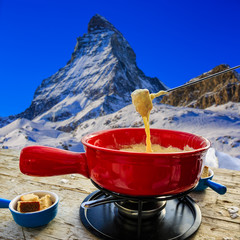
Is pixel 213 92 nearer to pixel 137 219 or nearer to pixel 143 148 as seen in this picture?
pixel 143 148

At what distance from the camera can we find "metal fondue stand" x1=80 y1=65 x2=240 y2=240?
1.51ft

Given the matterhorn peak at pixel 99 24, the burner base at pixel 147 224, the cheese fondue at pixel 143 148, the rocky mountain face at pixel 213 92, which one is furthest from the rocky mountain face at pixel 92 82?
the burner base at pixel 147 224

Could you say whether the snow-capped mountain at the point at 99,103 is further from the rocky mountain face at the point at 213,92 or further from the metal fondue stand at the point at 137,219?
the metal fondue stand at the point at 137,219

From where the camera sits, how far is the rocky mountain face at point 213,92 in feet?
29.5

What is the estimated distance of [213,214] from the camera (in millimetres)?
587

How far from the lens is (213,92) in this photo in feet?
31.3

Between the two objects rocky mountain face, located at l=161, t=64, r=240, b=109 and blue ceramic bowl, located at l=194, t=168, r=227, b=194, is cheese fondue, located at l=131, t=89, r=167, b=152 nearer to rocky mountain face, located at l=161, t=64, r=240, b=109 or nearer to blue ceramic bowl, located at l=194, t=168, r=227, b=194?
blue ceramic bowl, located at l=194, t=168, r=227, b=194

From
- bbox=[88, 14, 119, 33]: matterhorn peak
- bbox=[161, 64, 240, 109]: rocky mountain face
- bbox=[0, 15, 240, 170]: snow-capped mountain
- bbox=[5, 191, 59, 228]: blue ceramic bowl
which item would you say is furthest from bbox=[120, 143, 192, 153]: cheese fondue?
bbox=[88, 14, 119, 33]: matterhorn peak

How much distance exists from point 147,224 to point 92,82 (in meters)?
29.8

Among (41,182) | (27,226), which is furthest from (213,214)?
(41,182)

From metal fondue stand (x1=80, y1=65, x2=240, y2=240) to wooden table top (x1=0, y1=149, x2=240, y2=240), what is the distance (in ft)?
0.08

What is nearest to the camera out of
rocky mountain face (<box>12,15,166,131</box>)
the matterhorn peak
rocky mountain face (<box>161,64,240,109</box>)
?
rocky mountain face (<box>161,64,240,109</box>)

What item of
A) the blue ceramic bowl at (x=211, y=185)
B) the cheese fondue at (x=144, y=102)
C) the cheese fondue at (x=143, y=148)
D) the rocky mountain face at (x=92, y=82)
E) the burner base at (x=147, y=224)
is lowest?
the burner base at (x=147, y=224)

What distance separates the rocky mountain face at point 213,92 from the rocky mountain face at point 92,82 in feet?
36.5
